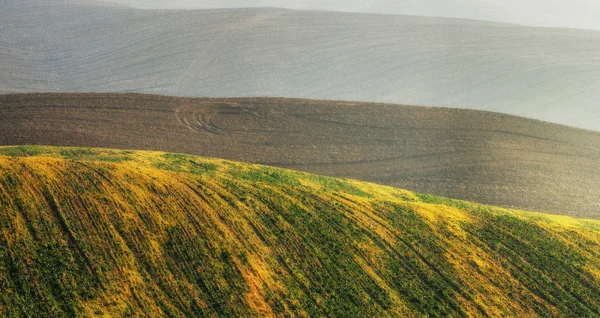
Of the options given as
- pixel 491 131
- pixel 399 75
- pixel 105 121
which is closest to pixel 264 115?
pixel 105 121

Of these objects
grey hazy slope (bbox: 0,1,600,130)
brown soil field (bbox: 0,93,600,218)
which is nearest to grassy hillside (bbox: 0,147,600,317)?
brown soil field (bbox: 0,93,600,218)

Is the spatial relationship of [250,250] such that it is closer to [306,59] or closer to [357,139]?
[357,139]

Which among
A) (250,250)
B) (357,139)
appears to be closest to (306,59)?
(357,139)

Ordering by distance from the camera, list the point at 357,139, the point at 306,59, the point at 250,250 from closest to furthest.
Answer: the point at 250,250 → the point at 357,139 → the point at 306,59

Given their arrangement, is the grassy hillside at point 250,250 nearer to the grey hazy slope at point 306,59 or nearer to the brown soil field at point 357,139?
the brown soil field at point 357,139

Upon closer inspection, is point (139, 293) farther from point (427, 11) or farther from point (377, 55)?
point (427, 11)

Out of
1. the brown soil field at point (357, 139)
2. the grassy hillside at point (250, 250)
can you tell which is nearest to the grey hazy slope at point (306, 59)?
the brown soil field at point (357, 139)
